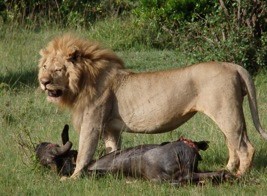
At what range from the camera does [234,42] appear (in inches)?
412

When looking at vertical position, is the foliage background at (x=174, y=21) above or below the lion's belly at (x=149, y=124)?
below

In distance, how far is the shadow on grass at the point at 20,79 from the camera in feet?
34.5

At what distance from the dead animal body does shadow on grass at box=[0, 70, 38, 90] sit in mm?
3978

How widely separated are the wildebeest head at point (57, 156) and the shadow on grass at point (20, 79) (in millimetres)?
3871

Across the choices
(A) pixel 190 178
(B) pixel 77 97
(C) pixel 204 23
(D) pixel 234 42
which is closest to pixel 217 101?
(A) pixel 190 178

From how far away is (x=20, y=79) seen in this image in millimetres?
10969

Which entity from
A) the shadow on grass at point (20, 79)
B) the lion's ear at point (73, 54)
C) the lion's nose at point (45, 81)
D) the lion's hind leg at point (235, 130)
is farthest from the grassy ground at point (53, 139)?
the lion's ear at point (73, 54)

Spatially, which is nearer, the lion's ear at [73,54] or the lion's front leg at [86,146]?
the lion's front leg at [86,146]

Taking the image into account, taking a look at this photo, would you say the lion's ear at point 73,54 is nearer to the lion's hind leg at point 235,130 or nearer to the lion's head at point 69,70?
the lion's head at point 69,70

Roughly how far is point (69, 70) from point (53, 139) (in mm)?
1232

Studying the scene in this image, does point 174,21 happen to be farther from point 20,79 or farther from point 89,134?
point 89,134

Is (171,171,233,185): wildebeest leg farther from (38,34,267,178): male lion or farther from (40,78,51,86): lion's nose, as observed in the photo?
(40,78,51,86): lion's nose

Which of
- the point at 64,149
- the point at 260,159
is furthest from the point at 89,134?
the point at 260,159

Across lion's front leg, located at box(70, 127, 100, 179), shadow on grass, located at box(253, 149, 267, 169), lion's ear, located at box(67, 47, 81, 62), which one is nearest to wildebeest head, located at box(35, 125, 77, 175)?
lion's front leg, located at box(70, 127, 100, 179)
